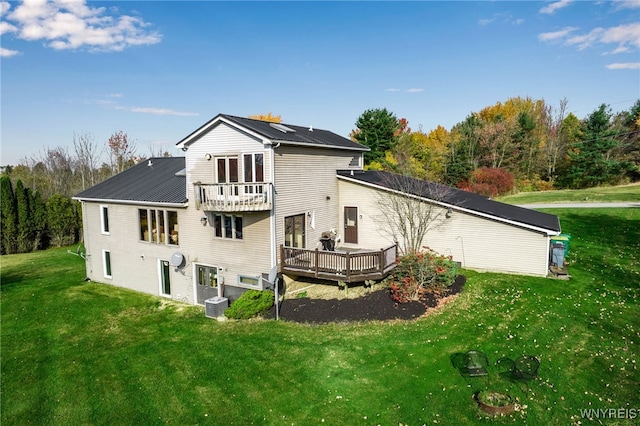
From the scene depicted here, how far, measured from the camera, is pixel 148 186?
20.1 m

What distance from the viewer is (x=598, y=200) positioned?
102 feet

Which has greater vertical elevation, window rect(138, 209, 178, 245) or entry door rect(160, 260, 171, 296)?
window rect(138, 209, 178, 245)

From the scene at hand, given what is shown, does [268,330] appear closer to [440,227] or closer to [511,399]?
[511,399]

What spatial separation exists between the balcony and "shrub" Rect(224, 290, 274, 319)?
3.47 m

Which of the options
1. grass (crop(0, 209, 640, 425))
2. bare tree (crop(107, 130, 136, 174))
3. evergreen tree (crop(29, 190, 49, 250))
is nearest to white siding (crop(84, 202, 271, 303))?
grass (crop(0, 209, 640, 425))

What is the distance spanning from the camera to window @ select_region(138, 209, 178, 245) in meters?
17.8

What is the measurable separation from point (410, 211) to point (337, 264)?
4718 millimetres

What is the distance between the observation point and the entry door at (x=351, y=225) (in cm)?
1919

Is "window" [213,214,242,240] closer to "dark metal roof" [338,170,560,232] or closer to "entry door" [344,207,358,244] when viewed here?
"entry door" [344,207,358,244]

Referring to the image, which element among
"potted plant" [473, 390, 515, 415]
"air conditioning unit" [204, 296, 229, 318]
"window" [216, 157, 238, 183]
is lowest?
"air conditioning unit" [204, 296, 229, 318]

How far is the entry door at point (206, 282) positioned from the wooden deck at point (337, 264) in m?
3.70

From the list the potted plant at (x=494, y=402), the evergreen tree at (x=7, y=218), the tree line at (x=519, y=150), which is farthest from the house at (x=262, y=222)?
the tree line at (x=519, y=150)

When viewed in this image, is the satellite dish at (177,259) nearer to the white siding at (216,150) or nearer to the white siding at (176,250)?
the white siding at (176,250)
